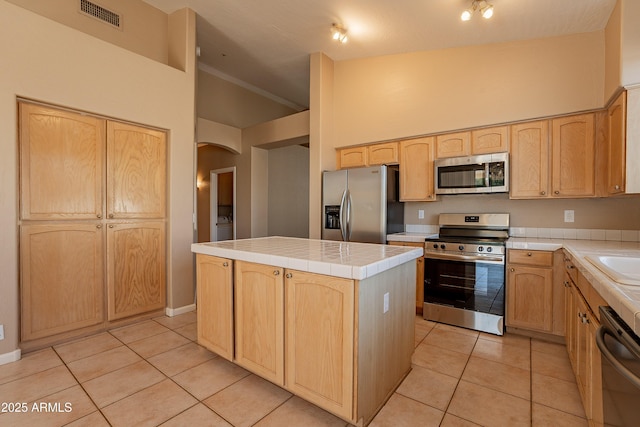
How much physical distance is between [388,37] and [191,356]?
3791 mm

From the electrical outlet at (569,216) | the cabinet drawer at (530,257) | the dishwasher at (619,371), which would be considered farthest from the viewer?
the electrical outlet at (569,216)

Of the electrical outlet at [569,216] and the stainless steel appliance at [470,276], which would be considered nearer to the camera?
the stainless steel appliance at [470,276]

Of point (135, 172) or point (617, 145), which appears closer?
point (617, 145)

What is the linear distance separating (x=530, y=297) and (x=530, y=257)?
0.36m

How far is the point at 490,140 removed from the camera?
320cm

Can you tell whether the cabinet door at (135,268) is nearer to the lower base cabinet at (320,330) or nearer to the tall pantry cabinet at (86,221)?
the tall pantry cabinet at (86,221)

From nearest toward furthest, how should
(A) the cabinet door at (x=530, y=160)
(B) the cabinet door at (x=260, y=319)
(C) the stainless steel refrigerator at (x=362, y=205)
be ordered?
1. (B) the cabinet door at (x=260, y=319)
2. (A) the cabinet door at (x=530, y=160)
3. (C) the stainless steel refrigerator at (x=362, y=205)

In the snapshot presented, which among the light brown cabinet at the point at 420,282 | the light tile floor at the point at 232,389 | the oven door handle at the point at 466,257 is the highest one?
the oven door handle at the point at 466,257

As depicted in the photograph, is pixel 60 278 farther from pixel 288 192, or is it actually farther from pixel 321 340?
pixel 288 192

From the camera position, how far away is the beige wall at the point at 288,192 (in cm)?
580

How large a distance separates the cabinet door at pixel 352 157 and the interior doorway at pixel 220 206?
2.71 metres

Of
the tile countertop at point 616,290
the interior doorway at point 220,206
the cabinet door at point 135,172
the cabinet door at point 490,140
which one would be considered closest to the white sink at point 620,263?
the tile countertop at point 616,290

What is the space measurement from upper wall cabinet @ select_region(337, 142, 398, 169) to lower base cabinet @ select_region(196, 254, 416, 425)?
2.09 meters

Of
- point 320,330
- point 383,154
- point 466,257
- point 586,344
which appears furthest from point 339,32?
point 586,344
